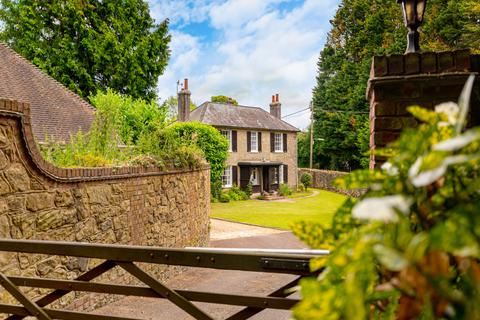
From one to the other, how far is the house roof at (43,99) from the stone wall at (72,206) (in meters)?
4.34

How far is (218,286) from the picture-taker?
23.5ft

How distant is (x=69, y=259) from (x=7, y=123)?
6.88 ft

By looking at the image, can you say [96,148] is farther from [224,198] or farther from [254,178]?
[254,178]

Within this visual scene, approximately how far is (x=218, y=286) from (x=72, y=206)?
3.45m

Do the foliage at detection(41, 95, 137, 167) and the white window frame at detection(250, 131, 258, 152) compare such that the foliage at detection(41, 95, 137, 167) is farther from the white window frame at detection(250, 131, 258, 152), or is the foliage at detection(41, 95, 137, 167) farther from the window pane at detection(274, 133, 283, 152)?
the window pane at detection(274, 133, 283, 152)

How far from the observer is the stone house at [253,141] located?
24.5m

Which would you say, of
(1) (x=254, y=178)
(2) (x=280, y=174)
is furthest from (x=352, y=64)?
(1) (x=254, y=178)

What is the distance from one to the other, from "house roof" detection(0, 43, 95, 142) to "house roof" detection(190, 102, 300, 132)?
11.8m

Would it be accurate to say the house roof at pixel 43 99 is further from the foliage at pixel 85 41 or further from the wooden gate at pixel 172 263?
the wooden gate at pixel 172 263

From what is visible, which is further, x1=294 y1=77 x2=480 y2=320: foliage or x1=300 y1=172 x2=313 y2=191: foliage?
x1=300 y1=172 x2=313 y2=191: foliage

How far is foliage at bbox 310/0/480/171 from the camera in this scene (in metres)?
26.7

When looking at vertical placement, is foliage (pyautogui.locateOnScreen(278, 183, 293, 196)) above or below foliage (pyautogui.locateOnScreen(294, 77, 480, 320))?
below

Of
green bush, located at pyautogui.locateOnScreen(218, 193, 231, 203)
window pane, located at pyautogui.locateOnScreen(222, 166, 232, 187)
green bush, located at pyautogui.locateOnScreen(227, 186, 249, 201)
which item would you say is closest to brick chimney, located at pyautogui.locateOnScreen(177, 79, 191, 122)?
window pane, located at pyautogui.locateOnScreen(222, 166, 232, 187)

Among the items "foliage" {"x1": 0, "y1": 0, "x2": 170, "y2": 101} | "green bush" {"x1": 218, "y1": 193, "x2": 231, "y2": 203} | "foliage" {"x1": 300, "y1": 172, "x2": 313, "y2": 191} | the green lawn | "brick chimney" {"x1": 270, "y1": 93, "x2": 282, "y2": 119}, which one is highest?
"foliage" {"x1": 0, "y1": 0, "x2": 170, "y2": 101}
